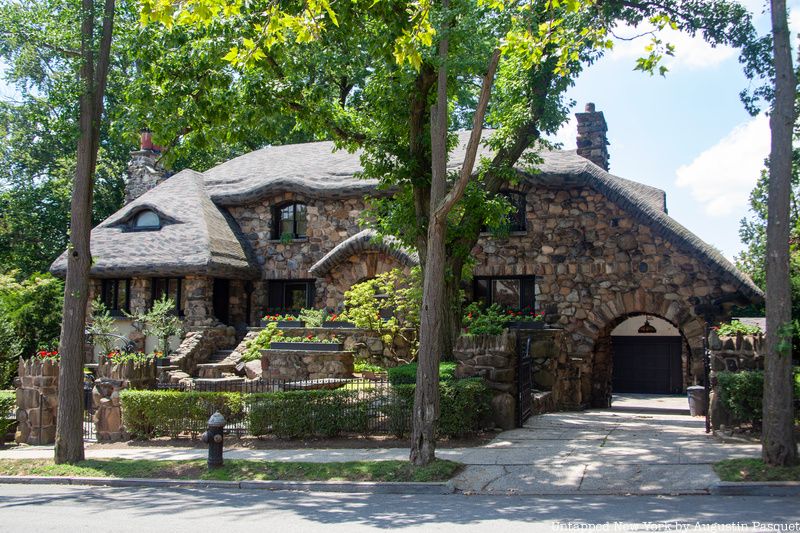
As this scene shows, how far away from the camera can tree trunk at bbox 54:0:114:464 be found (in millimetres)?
12672

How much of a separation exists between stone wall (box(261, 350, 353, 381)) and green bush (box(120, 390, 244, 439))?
447 centimetres

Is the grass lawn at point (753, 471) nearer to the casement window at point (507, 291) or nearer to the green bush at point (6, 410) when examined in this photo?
the casement window at point (507, 291)

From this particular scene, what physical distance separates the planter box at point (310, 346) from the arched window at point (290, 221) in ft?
18.7

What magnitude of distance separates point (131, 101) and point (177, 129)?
3.36ft

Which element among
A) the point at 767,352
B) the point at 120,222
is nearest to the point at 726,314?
the point at 767,352

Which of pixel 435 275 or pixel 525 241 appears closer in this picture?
pixel 435 275

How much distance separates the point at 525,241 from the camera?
20781mm

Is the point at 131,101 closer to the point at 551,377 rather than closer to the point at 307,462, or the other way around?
the point at 307,462

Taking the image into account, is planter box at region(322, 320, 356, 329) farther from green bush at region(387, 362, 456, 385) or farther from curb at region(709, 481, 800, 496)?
curb at region(709, 481, 800, 496)

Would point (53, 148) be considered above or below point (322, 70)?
above

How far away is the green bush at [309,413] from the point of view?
44.8 ft

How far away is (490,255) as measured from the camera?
21109mm

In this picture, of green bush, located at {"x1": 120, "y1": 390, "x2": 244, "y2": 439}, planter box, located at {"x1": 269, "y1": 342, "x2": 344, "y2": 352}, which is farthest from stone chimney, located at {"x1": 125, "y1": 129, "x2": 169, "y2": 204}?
green bush, located at {"x1": 120, "y1": 390, "x2": 244, "y2": 439}

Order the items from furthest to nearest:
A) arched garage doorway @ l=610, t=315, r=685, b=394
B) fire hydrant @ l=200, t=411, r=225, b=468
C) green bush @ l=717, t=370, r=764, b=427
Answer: arched garage doorway @ l=610, t=315, r=685, b=394 < fire hydrant @ l=200, t=411, r=225, b=468 < green bush @ l=717, t=370, r=764, b=427
